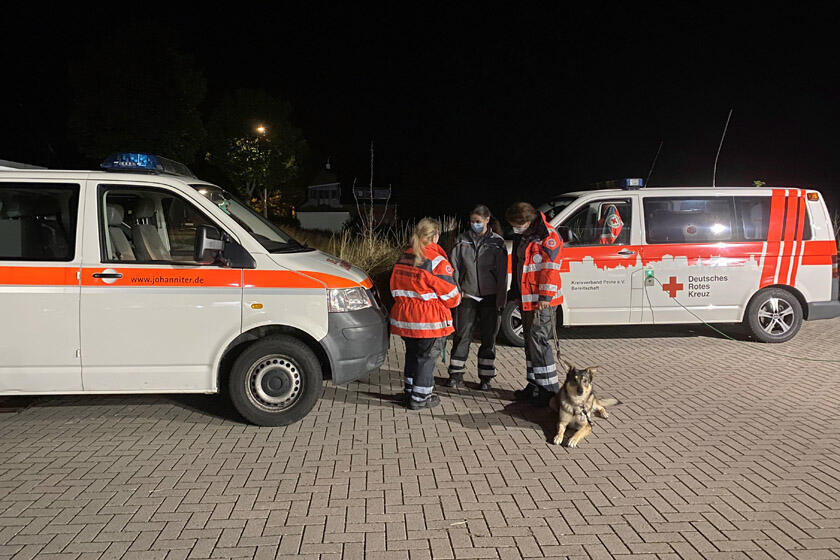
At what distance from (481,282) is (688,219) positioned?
3.63m

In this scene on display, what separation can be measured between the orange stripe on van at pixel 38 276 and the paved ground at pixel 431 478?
4.02ft

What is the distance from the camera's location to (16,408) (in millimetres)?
5527

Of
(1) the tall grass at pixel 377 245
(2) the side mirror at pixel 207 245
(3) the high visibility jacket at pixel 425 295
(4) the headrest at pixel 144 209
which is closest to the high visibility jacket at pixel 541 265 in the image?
(3) the high visibility jacket at pixel 425 295

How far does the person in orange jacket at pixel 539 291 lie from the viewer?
17.8 ft

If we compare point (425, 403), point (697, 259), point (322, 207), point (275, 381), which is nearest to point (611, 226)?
point (697, 259)

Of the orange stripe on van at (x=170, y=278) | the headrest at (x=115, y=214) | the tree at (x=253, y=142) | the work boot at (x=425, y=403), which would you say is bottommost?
the work boot at (x=425, y=403)

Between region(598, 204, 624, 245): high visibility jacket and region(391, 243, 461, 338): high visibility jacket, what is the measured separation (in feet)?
10.7

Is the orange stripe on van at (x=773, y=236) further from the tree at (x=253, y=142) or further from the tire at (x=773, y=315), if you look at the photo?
the tree at (x=253, y=142)

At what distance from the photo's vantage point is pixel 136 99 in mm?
34594

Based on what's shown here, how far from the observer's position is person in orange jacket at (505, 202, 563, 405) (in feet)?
17.8

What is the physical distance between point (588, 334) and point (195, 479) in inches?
242

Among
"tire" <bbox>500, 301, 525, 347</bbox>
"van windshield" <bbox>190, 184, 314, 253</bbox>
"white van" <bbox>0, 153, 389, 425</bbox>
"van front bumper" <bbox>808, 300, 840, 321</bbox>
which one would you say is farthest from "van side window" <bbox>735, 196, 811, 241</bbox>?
"van windshield" <bbox>190, 184, 314, 253</bbox>

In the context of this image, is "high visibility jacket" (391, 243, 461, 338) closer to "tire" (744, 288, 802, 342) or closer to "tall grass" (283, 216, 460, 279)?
"tall grass" (283, 216, 460, 279)

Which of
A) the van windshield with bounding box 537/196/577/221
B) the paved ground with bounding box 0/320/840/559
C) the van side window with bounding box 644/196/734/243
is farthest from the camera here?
the van windshield with bounding box 537/196/577/221
